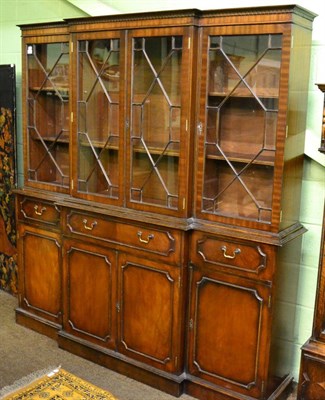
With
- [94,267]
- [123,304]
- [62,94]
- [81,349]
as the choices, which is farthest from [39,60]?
[81,349]

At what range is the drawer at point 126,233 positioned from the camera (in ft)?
9.21

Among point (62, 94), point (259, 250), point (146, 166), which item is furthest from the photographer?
point (62, 94)

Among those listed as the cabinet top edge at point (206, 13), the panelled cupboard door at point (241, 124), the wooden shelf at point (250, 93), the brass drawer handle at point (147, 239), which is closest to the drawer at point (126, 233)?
the brass drawer handle at point (147, 239)

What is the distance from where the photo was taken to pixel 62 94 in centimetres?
327

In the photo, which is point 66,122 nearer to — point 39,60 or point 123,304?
point 39,60

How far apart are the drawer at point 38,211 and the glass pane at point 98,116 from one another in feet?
1.01

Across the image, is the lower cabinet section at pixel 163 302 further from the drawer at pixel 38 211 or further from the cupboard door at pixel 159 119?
the cupboard door at pixel 159 119

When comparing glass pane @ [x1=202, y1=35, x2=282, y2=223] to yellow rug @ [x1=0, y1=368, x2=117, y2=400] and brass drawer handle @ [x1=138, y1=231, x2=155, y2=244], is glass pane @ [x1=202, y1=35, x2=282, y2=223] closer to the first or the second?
brass drawer handle @ [x1=138, y1=231, x2=155, y2=244]

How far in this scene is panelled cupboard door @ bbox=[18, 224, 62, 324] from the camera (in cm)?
342

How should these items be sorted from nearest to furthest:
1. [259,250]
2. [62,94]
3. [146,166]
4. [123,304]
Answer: [259,250]
[146,166]
[123,304]
[62,94]

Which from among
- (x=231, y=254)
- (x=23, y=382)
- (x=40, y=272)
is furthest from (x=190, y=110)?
(x=23, y=382)

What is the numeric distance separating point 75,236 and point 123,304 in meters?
0.52

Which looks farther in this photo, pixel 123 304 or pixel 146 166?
pixel 123 304

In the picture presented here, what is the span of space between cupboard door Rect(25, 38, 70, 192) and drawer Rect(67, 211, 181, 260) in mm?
271
